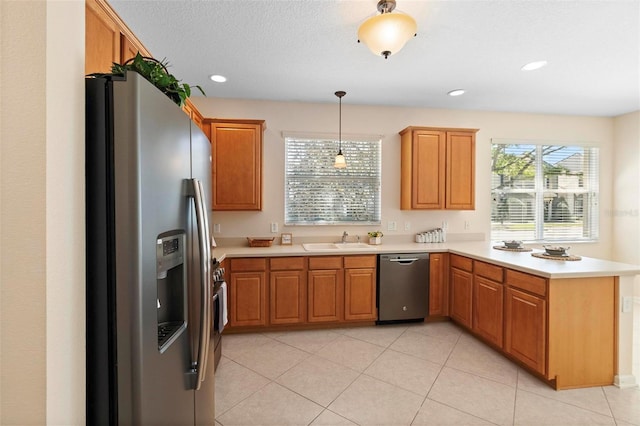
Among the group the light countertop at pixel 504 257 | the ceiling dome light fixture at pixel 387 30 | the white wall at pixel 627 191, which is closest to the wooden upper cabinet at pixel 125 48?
→ the ceiling dome light fixture at pixel 387 30

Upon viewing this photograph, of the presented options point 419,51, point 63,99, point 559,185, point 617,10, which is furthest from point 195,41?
point 559,185

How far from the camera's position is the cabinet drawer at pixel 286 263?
3189mm

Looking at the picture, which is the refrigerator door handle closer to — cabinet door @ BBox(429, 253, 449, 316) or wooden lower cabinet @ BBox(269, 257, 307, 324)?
wooden lower cabinet @ BBox(269, 257, 307, 324)

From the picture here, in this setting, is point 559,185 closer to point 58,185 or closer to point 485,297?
point 485,297

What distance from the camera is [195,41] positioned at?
2369 millimetres

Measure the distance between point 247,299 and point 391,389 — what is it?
5.52 ft

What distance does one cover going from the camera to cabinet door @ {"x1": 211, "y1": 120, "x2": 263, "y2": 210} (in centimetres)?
335

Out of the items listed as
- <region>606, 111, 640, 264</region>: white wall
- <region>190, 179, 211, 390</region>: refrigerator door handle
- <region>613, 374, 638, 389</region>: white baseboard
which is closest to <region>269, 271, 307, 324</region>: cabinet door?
<region>190, 179, 211, 390</region>: refrigerator door handle

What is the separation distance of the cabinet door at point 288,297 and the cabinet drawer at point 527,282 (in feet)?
6.52

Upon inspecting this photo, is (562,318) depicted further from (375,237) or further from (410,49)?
(410,49)

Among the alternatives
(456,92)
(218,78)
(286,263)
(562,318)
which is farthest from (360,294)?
(218,78)

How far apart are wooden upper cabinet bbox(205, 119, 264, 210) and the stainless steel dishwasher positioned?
5.59 feet

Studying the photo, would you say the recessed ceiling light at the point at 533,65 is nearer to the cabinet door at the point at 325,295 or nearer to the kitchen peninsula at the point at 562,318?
the kitchen peninsula at the point at 562,318

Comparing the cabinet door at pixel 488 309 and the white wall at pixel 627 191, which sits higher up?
the white wall at pixel 627 191
